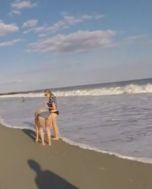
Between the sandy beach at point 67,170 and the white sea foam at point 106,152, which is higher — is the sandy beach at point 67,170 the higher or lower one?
the lower one

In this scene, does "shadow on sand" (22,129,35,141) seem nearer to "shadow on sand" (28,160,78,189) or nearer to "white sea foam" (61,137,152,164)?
"white sea foam" (61,137,152,164)

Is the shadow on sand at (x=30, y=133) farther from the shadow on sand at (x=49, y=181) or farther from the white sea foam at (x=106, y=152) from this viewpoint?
the shadow on sand at (x=49, y=181)

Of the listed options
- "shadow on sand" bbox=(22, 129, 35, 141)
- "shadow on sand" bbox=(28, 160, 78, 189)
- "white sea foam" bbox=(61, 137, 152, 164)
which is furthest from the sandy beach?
"shadow on sand" bbox=(22, 129, 35, 141)

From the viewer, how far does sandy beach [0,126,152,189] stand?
25.5 ft

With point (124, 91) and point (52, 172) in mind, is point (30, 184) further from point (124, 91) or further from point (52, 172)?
point (124, 91)

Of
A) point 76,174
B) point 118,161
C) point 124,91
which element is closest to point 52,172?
point 76,174

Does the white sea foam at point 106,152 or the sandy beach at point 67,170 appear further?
the white sea foam at point 106,152

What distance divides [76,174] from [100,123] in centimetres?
784

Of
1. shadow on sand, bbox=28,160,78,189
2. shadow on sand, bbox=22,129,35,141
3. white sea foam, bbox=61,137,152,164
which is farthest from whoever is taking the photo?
shadow on sand, bbox=22,129,35,141

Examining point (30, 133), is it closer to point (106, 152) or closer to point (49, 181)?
point (106, 152)

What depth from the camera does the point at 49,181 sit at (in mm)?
8062

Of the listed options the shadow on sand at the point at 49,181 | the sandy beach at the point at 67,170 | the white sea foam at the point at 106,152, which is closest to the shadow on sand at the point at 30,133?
the white sea foam at the point at 106,152

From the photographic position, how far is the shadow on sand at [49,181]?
7711 millimetres

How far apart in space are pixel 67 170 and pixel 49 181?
872mm
